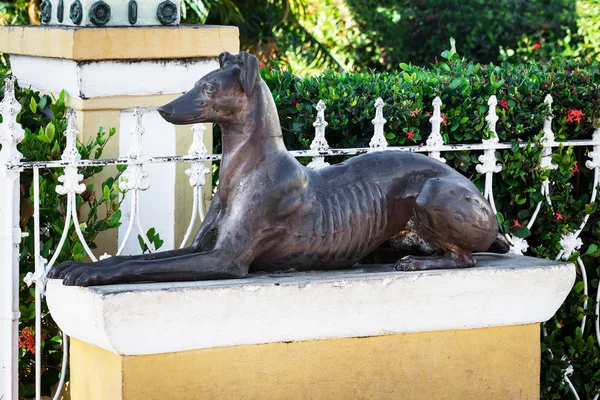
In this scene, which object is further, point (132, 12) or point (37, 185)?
point (132, 12)

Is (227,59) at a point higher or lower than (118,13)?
lower

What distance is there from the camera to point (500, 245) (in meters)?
4.34

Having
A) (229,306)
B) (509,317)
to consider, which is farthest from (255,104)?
(509,317)

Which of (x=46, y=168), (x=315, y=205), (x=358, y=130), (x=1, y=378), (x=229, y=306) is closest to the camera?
(x=229, y=306)

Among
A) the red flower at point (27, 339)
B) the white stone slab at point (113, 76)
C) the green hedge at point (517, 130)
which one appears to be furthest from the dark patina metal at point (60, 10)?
the red flower at point (27, 339)

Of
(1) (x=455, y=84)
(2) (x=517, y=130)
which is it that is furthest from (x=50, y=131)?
(2) (x=517, y=130)

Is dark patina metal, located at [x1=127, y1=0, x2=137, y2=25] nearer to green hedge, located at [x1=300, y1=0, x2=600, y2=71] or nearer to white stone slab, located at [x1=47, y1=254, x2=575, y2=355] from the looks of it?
white stone slab, located at [x1=47, y1=254, x2=575, y2=355]

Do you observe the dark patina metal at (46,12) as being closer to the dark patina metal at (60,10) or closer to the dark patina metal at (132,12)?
the dark patina metal at (60,10)

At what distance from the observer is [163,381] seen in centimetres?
366

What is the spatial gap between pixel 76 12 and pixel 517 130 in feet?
6.90

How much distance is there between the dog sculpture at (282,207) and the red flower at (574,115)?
3.80 feet

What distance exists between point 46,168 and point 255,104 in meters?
1.20

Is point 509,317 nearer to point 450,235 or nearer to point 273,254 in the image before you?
point 450,235

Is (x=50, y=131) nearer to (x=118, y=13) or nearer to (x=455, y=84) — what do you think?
(x=118, y=13)
